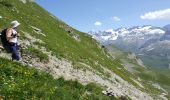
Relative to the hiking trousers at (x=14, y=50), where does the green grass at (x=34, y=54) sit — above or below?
below

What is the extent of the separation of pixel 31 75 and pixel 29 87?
3.30 metres

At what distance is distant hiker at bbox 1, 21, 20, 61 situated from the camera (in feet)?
81.2

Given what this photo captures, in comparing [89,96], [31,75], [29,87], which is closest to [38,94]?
Answer: [29,87]

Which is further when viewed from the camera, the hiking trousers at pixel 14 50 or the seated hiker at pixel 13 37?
the hiking trousers at pixel 14 50

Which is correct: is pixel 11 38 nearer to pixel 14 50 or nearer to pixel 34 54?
pixel 14 50

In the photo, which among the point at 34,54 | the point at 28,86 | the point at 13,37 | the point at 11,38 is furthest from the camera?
the point at 34,54

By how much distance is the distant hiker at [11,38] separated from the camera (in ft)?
81.2

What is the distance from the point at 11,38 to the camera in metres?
25.0

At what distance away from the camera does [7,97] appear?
1767cm

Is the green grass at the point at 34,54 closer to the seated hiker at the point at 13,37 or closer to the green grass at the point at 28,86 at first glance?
the seated hiker at the point at 13,37

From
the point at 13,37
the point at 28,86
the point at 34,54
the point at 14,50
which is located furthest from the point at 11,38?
the point at 34,54

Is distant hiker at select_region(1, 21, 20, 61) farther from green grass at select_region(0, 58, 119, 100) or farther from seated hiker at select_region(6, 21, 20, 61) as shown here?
green grass at select_region(0, 58, 119, 100)

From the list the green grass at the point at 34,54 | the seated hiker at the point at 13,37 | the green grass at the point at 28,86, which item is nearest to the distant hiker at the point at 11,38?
the seated hiker at the point at 13,37

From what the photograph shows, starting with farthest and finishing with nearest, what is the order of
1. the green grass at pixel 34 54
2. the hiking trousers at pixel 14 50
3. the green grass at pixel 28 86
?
the green grass at pixel 34 54
the hiking trousers at pixel 14 50
the green grass at pixel 28 86
